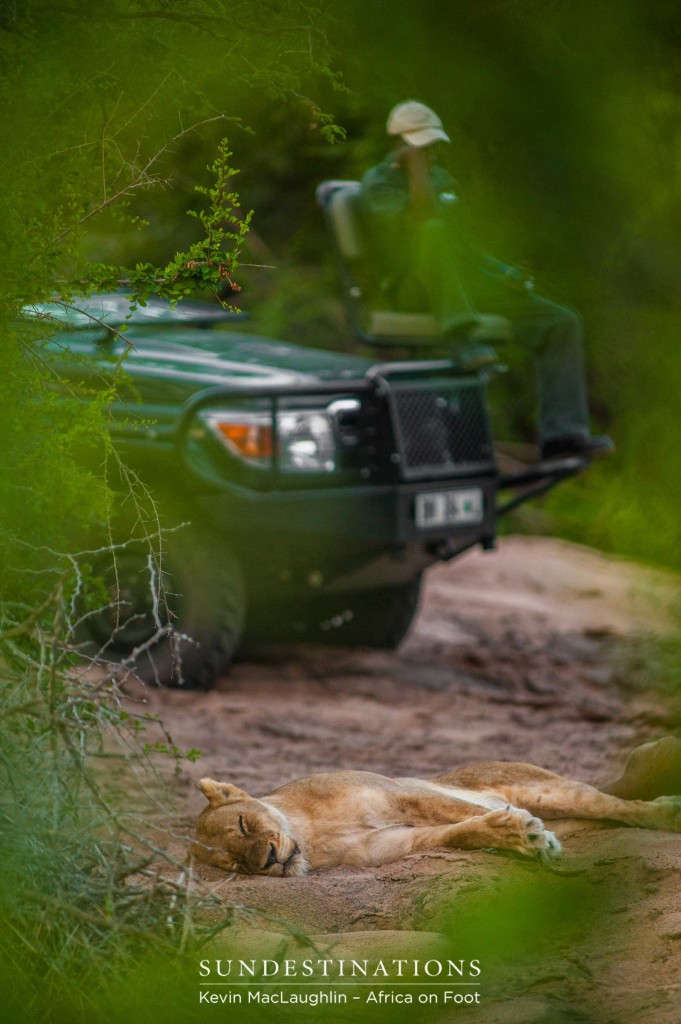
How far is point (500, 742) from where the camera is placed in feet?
16.2

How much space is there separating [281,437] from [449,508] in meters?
0.76

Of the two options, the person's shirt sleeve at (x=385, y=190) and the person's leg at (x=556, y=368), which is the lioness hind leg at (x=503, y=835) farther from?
Answer: the person's shirt sleeve at (x=385, y=190)

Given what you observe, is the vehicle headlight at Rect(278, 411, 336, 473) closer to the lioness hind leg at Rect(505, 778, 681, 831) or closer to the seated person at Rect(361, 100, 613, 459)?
the seated person at Rect(361, 100, 613, 459)

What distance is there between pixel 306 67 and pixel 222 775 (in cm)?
228

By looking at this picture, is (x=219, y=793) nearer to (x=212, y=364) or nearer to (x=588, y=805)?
(x=588, y=805)

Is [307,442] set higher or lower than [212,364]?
lower

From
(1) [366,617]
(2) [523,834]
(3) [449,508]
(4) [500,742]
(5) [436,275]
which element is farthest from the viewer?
(1) [366,617]

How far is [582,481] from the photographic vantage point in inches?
297

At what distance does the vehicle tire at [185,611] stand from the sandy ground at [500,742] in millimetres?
145

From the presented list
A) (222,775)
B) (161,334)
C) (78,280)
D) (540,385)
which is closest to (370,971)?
(78,280)

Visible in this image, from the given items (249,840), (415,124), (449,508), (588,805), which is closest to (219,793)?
(249,840)

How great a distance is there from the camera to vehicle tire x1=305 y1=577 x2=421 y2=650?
5.95 metres

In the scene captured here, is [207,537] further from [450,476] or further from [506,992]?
[506,992]

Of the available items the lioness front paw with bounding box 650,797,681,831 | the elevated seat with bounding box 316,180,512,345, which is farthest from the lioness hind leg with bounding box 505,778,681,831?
the elevated seat with bounding box 316,180,512,345
